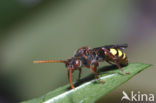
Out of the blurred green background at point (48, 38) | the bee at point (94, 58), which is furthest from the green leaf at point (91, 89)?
the blurred green background at point (48, 38)

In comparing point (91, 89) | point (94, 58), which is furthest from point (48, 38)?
point (91, 89)


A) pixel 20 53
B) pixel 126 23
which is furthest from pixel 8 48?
pixel 126 23

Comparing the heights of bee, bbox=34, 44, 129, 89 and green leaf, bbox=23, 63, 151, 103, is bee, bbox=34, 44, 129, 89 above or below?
above

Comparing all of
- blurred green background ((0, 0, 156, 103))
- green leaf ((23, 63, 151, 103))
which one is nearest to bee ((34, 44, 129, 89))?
green leaf ((23, 63, 151, 103))

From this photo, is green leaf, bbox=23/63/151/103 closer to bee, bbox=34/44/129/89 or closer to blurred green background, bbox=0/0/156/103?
bee, bbox=34/44/129/89

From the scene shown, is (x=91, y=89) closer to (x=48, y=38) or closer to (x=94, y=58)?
(x=94, y=58)

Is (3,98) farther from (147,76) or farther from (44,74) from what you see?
(147,76)

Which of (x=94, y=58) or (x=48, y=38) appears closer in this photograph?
(x=94, y=58)
